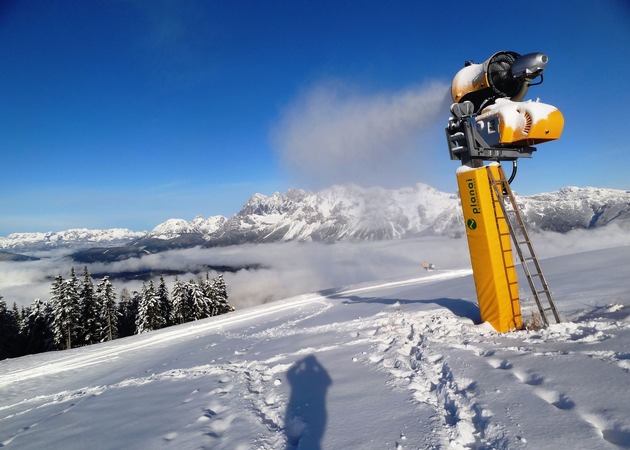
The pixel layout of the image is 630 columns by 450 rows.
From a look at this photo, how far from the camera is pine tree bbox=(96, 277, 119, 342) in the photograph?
46.7m

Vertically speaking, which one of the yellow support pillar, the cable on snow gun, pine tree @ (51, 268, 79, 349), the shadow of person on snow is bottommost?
pine tree @ (51, 268, 79, 349)

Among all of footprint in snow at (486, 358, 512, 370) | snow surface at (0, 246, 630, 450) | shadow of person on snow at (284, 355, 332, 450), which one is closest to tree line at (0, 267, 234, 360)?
snow surface at (0, 246, 630, 450)

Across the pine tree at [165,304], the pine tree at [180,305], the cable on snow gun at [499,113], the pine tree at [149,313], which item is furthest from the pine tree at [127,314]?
the cable on snow gun at [499,113]

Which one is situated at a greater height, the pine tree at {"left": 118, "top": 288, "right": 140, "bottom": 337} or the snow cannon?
the snow cannon

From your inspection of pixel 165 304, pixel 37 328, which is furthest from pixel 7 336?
pixel 165 304

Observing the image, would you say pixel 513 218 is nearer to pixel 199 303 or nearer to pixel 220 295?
pixel 199 303

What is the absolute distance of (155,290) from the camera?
168 feet

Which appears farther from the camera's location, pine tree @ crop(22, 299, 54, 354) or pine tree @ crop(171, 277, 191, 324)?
pine tree @ crop(171, 277, 191, 324)

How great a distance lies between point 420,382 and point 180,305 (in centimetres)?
5460

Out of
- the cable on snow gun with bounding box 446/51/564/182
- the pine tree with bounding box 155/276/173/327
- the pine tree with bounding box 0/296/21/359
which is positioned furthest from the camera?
the pine tree with bounding box 155/276/173/327

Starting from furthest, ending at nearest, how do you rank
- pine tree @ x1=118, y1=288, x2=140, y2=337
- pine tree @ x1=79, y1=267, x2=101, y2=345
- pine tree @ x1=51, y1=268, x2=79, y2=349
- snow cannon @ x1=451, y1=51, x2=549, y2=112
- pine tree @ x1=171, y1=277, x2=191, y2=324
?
pine tree @ x1=118, y1=288, x2=140, y2=337 < pine tree @ x1=171, y1=277, x2=191, y2=324 < pine tree @ x1=79, y1=267, x2=101, y2=345 < pine tree @ x1=51, y1=268, x2=79, y2=349 < snow cannon @ x1=451, y1=51, x2=549, y2=112

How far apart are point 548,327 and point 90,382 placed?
12.0m

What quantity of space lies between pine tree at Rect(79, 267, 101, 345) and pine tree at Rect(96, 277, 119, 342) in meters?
0.63

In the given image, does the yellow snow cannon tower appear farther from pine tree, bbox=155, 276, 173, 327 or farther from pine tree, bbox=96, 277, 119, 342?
pine tree, bbox=155, 276, 173, 327
